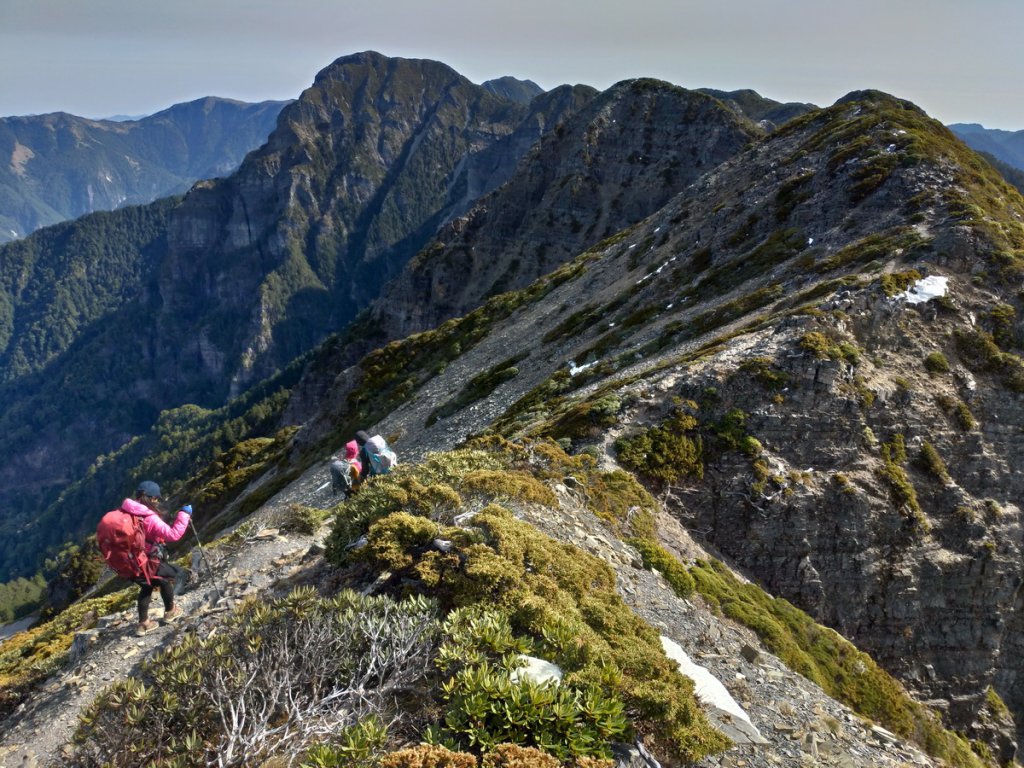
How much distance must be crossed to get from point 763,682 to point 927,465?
1419cm

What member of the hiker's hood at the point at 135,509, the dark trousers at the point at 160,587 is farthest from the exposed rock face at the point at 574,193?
the hiker's hood at the point at 135,509

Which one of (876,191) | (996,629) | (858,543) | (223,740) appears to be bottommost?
(996,629)

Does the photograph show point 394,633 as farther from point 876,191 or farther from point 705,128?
point 705,128

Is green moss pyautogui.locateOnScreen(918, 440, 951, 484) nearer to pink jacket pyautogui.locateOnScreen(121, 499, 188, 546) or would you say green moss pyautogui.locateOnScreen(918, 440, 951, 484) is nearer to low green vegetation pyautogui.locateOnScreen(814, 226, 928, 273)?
low green vegetation pyautogui.locateOnScreen(814, 226, 928, 273)

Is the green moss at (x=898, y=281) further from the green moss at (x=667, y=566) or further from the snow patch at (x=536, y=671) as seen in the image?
the snow patch at (x=536, y=671)

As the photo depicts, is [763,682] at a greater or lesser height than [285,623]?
lesser

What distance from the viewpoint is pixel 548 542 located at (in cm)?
1140

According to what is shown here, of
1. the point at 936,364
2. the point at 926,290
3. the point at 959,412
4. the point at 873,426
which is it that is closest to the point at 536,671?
the point at 873,426

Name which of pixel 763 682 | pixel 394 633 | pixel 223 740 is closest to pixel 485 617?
pixel 394 633

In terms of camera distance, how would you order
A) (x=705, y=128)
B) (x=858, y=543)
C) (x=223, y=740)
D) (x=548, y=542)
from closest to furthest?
(x=223, y=740), (x=548, y=542), (x=858, y=543), (x=705, y=128)

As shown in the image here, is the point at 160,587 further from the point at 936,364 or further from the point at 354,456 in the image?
the point at 936,364

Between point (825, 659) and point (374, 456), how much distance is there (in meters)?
13.5

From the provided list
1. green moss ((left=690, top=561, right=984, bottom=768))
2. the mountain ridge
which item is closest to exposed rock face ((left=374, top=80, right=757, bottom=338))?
the mountain ridge

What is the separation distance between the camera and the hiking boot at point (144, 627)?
37.9 ft
